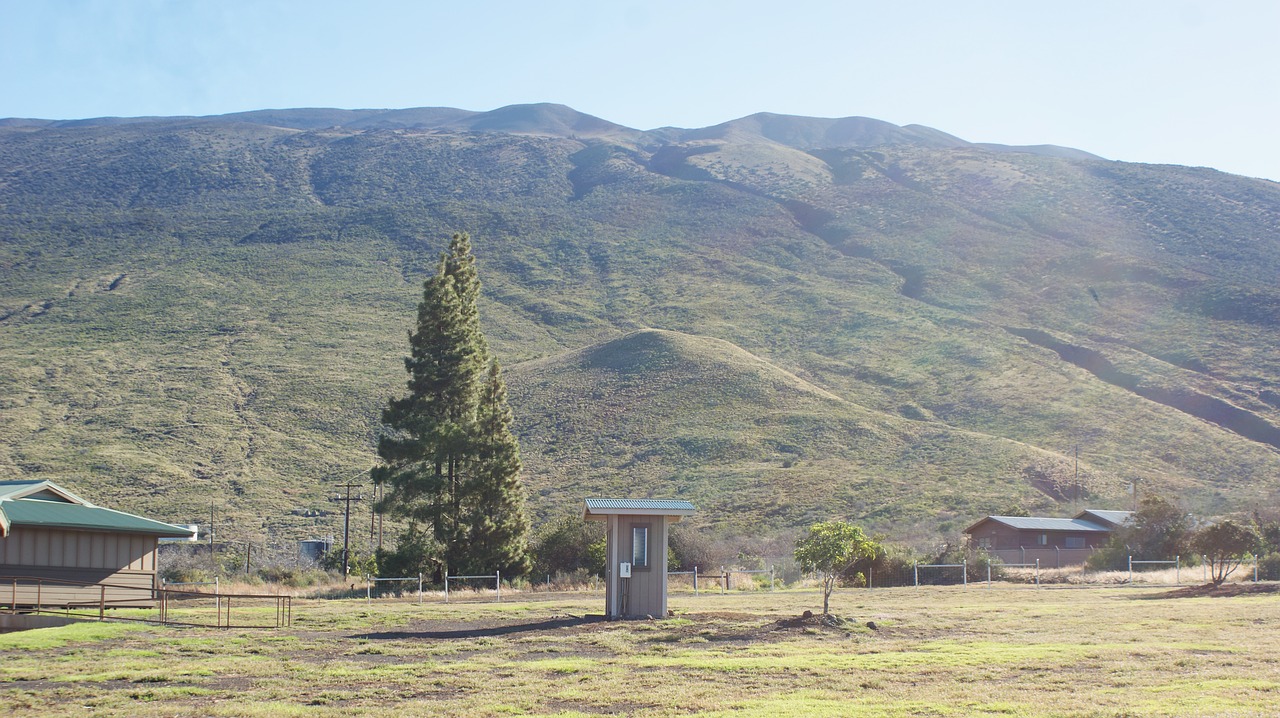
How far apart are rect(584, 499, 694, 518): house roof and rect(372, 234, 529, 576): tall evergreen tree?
12.6 metres

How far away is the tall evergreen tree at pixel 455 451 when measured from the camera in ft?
115

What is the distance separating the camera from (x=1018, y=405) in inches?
3012

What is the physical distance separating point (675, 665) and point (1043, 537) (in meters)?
36.9

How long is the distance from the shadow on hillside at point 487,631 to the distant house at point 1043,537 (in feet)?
A: 88.3

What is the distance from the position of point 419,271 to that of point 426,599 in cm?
8823

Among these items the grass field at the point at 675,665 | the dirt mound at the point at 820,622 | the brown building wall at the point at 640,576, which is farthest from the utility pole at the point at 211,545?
the dirt mound at the point at 820,622

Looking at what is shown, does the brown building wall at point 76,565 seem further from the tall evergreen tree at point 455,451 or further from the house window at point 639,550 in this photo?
the house window at point 639,550

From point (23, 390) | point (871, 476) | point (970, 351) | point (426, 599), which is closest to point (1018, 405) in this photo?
point (970, 351)

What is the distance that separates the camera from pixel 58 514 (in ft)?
83.1

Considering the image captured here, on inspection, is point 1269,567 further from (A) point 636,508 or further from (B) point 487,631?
(B) point 487,631

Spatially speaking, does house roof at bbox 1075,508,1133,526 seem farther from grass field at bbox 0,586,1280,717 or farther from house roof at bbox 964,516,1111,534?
grass field at bbox 0,586,1280,717

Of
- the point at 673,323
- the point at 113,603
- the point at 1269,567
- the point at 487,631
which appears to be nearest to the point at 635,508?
the point at 487,631

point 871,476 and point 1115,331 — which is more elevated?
point 1115,331

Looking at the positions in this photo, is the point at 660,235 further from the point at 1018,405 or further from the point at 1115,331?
the point at 1018,405
